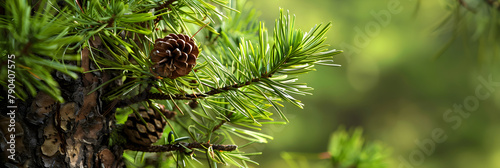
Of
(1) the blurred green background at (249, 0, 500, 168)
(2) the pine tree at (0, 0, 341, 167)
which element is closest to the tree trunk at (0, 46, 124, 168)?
(2) the pine tree at (0, 0, 341, 167)

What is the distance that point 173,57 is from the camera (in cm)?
25

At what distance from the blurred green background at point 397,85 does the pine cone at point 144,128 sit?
1137mm

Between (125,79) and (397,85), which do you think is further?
(397,85)

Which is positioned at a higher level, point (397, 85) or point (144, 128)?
point (397, 85)

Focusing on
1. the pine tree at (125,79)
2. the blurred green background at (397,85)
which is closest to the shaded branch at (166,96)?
the pine tree at (125,79)

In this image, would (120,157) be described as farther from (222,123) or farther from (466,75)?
(466,75)

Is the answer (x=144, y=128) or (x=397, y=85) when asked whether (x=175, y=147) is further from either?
(x=397, y=85)

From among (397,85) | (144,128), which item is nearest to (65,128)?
(144,128)

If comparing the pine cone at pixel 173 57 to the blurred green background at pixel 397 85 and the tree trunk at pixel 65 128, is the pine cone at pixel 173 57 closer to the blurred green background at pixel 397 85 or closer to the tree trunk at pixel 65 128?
the tree trunk at pixel 65 128

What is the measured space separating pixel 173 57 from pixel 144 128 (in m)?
0.07

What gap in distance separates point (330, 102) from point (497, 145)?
63 cm

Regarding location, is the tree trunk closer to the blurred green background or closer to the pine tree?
the pine tree

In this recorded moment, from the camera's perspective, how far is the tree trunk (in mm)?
235

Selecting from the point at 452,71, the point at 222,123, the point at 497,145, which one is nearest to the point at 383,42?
the point at 452,71
